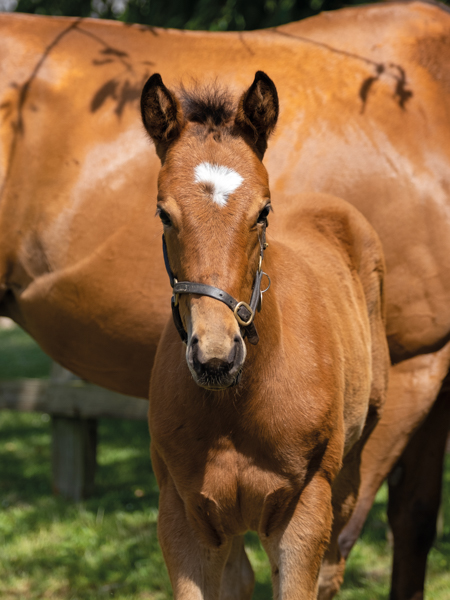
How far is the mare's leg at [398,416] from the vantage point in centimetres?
326

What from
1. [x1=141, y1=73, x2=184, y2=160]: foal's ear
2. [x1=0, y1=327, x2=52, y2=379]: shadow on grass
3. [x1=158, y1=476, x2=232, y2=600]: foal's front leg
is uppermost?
[x1=141, y1=73, x2=184, y2=160]: foal's ear

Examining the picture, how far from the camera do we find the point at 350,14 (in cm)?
355

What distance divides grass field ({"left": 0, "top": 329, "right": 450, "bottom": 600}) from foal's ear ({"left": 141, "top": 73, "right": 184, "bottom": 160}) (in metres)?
2.54

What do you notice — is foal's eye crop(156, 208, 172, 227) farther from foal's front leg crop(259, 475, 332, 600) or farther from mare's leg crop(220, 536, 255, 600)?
mare's leg crop(220, 536, 255, 600)

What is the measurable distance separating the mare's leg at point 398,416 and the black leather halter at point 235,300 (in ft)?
4.19

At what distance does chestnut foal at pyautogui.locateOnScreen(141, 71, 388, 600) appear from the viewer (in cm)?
207

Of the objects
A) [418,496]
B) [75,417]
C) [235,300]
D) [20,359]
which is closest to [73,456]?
[75,417]

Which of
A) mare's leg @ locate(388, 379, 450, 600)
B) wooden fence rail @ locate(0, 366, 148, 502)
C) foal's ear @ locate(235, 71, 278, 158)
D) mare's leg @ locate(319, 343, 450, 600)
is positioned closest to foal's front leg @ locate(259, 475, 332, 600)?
mare's leg @ locate(319, 343, 450, 600)

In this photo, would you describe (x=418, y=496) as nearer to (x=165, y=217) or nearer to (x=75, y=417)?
(x=165, y=217)

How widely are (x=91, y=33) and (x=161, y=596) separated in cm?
290

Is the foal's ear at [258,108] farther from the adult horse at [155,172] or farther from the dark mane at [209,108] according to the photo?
the adult horse at [155,172]

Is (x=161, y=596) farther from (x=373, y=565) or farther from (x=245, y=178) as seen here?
(x=245, y=178)

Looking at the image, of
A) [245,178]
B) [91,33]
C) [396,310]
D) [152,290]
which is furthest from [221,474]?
[91,33]

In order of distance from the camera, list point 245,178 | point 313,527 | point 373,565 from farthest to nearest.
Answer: point 373,565, point 313,527, point 245,178
